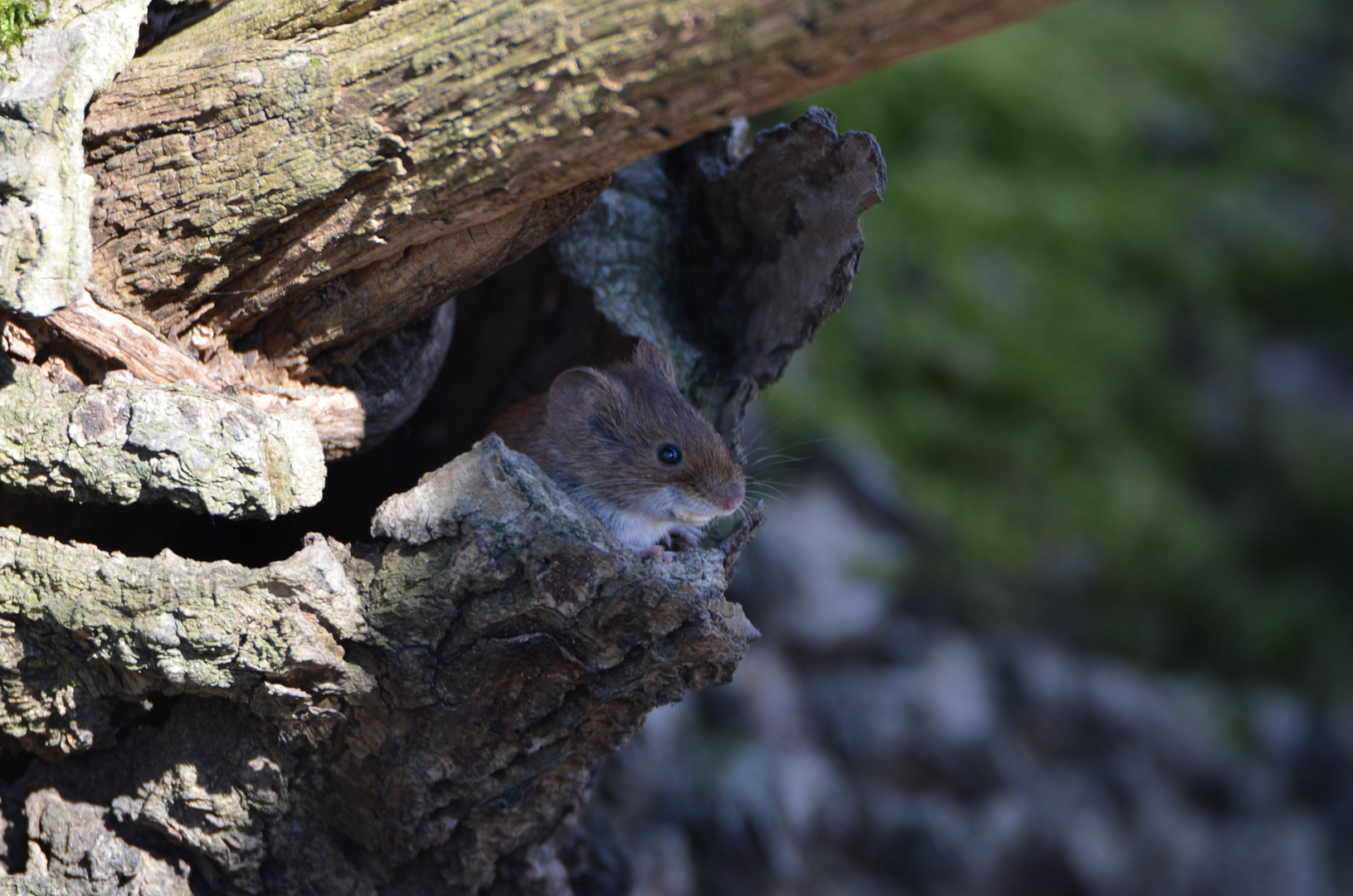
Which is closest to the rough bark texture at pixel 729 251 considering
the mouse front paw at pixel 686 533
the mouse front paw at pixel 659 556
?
the mouse front paw at pixel 686 533

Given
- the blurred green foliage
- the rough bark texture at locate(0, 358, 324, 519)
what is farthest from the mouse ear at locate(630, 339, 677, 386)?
the blurred green foliage

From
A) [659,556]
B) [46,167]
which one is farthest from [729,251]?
[46,167]

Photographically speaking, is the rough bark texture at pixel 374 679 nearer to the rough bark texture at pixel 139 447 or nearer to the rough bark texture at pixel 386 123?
the rough bark texture at pixel 139 447

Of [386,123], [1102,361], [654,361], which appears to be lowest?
[1102,361]

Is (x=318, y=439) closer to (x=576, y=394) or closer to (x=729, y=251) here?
(x=576, y=394)

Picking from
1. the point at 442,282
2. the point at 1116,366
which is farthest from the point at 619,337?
the point at 1116,366

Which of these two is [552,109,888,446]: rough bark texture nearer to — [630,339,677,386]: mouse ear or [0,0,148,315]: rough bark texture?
[630,339,677,386]: mouse ear

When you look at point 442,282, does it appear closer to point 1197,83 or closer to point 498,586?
point 498,586

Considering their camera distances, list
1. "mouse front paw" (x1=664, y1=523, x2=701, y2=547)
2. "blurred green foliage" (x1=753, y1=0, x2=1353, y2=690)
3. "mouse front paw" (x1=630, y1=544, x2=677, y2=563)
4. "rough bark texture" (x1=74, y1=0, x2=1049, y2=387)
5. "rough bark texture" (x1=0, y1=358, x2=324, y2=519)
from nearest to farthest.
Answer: "rough bark texture" (x1=74, y1=0, x2=1049, y2=387) → "rough bark texture" (x1=0, y1=358, x2=324, y2=519) → "mouse front paw" (x1=630, y1=544, x2=677, y2=563) → "mouse front paw" (x1=664, y1=523, x2=701, y2=547) → "blurred green foliage" (x1=753, y1=0, x2=1353, y2=690)
